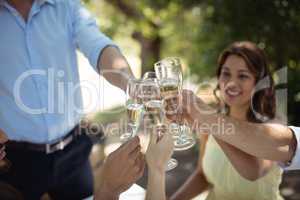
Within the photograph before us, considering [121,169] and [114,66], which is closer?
[121,169]

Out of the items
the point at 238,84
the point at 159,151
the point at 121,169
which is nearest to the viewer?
the point at 121,169

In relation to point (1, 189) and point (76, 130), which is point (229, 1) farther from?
point (1, 189)

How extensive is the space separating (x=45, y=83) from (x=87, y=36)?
29 centimetres

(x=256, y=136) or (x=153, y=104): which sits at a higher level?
(x=153, y=104)

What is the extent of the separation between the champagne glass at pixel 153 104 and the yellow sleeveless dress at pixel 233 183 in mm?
571

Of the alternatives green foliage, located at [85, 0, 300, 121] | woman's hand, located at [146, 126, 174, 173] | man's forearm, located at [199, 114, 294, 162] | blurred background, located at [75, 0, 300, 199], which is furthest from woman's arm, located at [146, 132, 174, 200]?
green foliage, located at [85, 0, 300, 121]

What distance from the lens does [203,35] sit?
15.7ft

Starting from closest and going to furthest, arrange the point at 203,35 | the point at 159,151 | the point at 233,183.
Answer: the point at 159,151 < the point at 233,183 < the point at 203,35

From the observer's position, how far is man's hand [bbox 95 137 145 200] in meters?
1.42

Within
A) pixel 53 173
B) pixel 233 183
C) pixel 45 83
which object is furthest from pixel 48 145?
pixel 233 183

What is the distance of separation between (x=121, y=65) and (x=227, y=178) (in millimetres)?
698

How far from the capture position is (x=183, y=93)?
1.73 meters

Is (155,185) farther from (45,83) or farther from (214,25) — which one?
(214,25)

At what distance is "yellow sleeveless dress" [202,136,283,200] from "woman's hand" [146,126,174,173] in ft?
2.02
